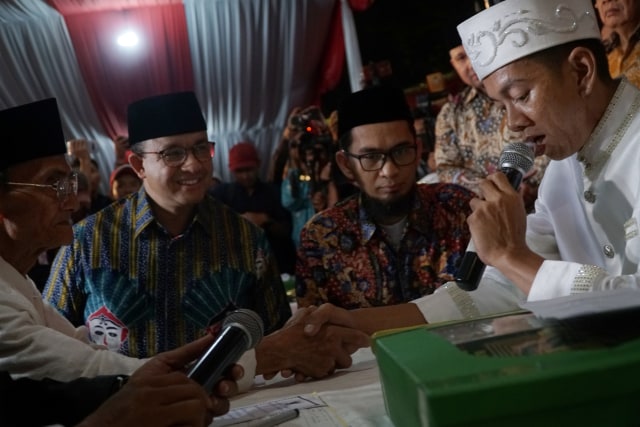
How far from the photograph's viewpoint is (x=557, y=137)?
5.71ft

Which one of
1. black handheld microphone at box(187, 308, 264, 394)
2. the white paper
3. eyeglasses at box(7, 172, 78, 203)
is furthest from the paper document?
eyeglasses at box(7, 172, 78, 203)

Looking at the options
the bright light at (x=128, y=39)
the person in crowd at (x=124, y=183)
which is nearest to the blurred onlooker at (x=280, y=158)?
the person in crowd at (x=124, y=183)

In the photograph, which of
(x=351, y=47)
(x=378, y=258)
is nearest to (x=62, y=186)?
(x=378, y=258)

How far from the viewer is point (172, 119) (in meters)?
2.73

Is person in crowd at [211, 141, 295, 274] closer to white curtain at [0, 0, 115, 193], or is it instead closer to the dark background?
white curtain at [0, 0, 115, 193]

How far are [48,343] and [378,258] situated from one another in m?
1.33

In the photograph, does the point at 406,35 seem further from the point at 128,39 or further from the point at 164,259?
the point at 164,259

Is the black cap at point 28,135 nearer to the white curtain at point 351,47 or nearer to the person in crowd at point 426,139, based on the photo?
the person in crowd at point 426,139

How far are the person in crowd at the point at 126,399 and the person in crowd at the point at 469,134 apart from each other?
8.27 ft

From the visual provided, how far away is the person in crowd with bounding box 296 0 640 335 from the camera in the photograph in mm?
1563

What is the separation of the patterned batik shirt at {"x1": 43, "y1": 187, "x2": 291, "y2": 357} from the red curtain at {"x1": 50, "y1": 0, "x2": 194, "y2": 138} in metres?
4.25

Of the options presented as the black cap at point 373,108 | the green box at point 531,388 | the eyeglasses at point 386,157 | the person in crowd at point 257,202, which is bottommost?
the person in crowd at point 257,202

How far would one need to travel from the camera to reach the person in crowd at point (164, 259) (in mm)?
2604

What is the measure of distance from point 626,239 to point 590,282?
0.31 metres
